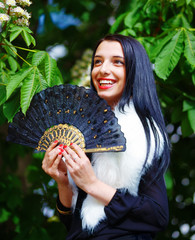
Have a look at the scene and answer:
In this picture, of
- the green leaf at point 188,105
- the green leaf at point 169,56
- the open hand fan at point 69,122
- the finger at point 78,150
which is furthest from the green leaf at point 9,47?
the green leaf at point 188,105

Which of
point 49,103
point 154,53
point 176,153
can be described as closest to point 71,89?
point 49,103

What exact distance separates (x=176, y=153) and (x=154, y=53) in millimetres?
1647

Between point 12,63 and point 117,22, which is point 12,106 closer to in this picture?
point 12,63

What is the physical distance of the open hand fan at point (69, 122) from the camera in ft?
5.85

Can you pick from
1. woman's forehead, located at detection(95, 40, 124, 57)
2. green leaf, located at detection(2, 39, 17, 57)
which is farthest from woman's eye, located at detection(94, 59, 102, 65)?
green leaf, located at detection(2, 39, 17, 57)

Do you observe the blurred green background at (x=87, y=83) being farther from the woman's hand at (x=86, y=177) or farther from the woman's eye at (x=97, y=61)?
the woman's hand at (x=86, y=177)

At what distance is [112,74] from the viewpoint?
194 centimetres

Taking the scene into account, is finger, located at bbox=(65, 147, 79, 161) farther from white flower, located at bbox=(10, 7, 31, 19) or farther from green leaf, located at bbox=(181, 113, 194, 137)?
green leaf, located at bbox=(181, 113, 194, 137)

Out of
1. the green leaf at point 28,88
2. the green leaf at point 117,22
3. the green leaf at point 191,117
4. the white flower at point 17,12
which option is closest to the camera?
the green leaf at point 28,88

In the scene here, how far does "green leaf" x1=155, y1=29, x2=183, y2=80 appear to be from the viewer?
7.88ft

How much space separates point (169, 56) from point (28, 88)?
97cm

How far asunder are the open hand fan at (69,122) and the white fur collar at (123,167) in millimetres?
77

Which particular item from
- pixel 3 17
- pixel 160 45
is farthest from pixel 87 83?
pixel 3 17

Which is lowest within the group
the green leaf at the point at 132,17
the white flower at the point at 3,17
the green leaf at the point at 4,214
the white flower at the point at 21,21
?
the green leaf at the point at 4,214
